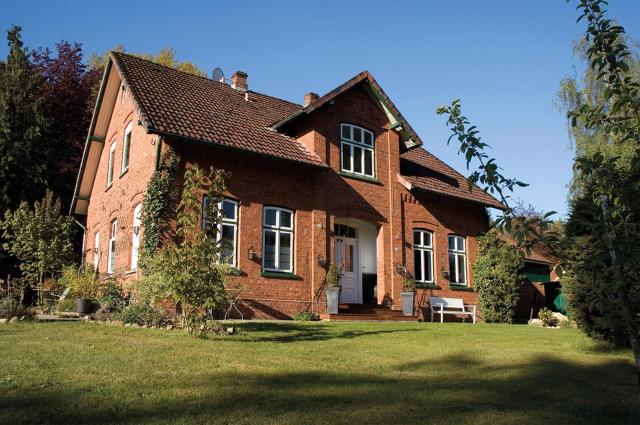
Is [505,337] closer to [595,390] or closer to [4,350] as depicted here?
[595,390]

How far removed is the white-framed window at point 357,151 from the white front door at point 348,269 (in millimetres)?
2336

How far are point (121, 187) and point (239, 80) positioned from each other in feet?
19.9

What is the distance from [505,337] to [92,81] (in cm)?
2421

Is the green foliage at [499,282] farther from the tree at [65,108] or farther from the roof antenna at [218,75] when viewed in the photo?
the tree at [65,108]

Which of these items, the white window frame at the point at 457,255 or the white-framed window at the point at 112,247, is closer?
the white-framed window at the point at 112,247

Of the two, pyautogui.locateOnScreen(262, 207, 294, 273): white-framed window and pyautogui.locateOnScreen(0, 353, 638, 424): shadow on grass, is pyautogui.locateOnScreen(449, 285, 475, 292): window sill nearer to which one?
pyautogui.locateOnScreen(262, 207, 294, 273): white-framed window

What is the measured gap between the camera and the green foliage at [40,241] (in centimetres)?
1975

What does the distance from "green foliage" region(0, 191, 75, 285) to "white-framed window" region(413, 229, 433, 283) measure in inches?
498

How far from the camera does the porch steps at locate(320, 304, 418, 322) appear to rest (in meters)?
15.3

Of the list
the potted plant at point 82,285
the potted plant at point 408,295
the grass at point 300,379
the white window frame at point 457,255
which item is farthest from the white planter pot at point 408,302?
the potted plant at point 82,285

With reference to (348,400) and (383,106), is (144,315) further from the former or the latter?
(383,106)

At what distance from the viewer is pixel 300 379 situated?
6.14 m

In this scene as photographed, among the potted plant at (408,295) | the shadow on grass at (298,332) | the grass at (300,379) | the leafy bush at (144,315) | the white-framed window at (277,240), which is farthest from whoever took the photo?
the potted plant at (408,295)

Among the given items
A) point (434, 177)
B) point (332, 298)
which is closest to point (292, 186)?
point (332, 298)
